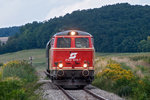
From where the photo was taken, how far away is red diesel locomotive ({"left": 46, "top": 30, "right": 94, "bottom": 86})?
17.8m

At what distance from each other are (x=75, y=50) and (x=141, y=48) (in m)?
61.5

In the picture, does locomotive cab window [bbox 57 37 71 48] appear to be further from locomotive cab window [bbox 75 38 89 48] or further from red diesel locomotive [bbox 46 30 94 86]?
locomotive cab window [bbox 75 38 89 48]

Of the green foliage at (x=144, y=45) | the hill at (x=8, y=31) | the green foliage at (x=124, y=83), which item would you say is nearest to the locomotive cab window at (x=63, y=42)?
the green foliage at (x=124, y=83)

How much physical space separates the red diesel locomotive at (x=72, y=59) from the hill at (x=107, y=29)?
56.3 metres

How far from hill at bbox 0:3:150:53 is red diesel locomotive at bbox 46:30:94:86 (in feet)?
185

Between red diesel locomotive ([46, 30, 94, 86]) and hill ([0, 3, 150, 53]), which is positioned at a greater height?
hill ([0, 3, 150, 53])

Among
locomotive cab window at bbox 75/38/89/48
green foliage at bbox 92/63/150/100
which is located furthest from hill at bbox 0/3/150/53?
locomotive cab window at bbox 75/38/89/48

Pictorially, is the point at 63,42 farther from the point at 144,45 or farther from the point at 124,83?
the point at 144,45

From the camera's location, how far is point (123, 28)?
89438 millimetres

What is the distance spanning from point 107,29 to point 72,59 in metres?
72.5

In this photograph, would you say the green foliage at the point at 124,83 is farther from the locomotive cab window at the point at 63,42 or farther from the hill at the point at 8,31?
the hill at the point at 8,31

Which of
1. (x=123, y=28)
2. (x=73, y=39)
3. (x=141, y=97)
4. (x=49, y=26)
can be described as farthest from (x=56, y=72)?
(x=49, y=26)

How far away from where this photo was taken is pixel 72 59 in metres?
18.0

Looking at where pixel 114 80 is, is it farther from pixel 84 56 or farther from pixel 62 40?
pixel 62 40
